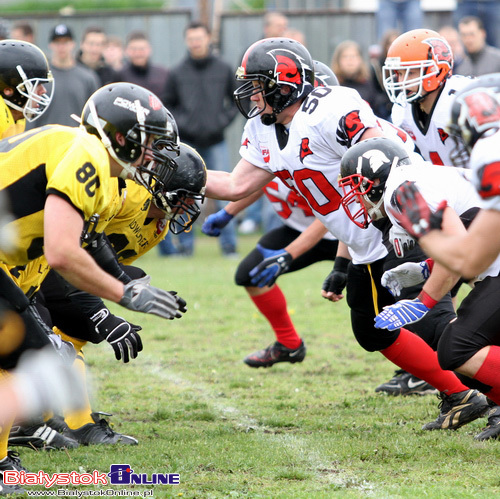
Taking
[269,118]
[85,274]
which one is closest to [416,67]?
[269,118]

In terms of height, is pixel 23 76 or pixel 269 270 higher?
pixel 23 76

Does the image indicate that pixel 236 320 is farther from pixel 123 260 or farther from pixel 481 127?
pixel 481 127

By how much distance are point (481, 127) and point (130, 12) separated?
11264 millimetres

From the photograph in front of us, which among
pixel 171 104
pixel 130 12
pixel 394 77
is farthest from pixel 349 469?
pixel 130 12

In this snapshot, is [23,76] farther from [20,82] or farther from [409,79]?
[409,79]

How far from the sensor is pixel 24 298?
150 inches

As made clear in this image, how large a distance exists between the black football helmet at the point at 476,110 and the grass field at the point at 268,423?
151 cm

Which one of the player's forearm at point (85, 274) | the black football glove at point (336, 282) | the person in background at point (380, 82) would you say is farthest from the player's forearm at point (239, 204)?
the person in background at point (380, 82)

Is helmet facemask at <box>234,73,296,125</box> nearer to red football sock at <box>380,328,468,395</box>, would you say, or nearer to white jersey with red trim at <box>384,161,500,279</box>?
white jersey with red trim at <box>384,161,500,279</box>

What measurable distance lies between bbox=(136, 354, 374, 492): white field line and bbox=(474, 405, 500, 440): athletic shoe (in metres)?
0.89

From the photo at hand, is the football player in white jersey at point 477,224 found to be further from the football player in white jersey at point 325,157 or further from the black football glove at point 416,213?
the football player in white jersey at point 325,157

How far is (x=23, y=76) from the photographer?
495 cm

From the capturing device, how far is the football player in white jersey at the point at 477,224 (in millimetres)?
3322

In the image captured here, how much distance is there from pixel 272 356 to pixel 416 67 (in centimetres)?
231
